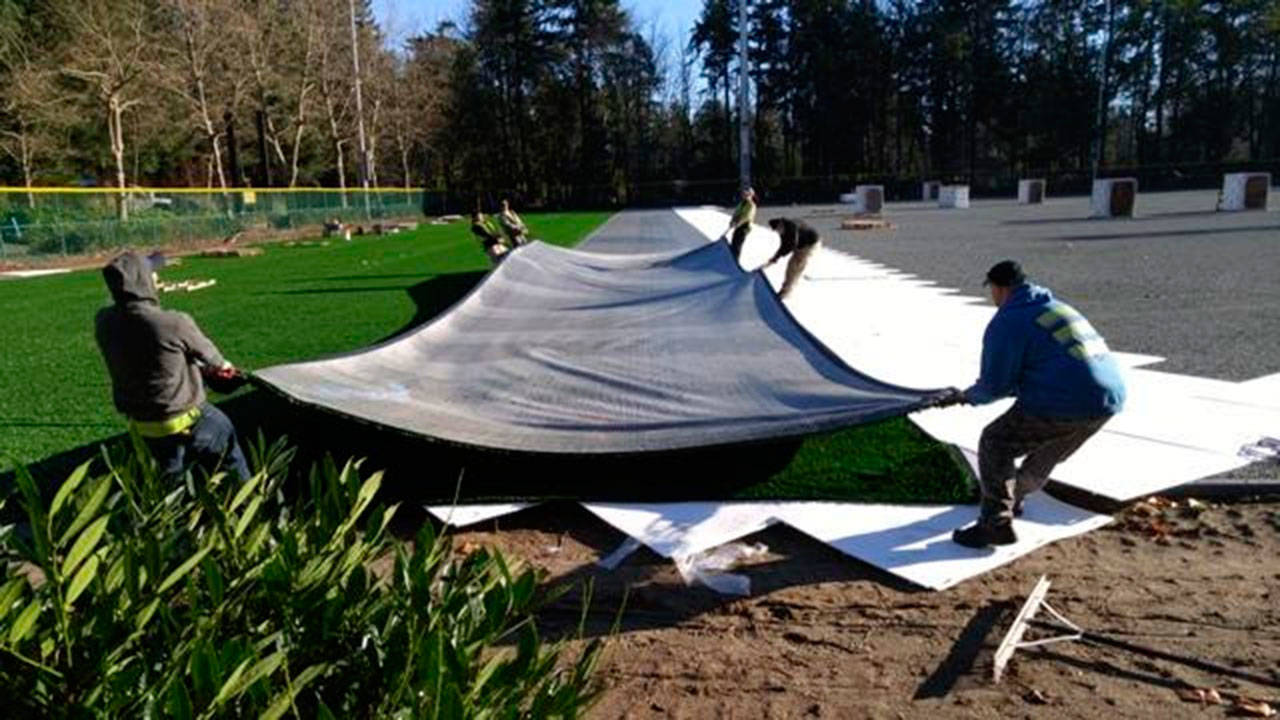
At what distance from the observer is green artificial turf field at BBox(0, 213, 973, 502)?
203 inches

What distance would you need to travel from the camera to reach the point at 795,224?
41.2 feet

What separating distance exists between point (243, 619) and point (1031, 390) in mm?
3412

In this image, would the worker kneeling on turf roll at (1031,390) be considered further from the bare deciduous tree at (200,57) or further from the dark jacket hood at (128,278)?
the bare deciduous tree at (200,57)

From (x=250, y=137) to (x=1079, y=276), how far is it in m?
48.1

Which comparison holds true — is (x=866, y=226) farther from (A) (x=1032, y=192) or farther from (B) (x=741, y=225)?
(A) (x=1032, y=192)

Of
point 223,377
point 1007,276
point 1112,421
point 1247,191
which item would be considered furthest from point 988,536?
point 1247,191

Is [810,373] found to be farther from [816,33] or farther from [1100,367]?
[816,33]

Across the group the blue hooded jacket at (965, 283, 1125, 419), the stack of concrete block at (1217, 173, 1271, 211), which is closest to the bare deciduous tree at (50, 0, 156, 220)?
the blue hooded jacket at (965, 283, 1125, 419)

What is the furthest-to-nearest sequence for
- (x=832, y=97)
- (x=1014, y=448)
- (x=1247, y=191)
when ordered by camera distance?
(x=832, y=97) < (x=1247, y=191) < (x=1014, y=448)

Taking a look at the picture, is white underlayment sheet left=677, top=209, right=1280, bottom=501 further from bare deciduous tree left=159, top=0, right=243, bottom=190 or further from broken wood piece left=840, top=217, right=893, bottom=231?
bare deciduous tree left=159, top=0, right=243, bottom=190

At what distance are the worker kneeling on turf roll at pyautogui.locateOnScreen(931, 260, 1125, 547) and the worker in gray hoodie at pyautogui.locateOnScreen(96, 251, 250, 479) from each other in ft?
Answer: 11.2

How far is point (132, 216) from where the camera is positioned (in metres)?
26.0

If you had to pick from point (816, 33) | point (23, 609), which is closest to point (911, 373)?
point (23, 609)

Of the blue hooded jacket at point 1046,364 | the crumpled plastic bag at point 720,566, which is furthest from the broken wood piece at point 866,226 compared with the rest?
the crumpled plastic bag at point 720,566
